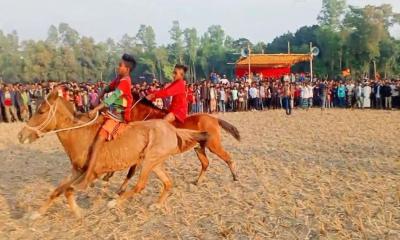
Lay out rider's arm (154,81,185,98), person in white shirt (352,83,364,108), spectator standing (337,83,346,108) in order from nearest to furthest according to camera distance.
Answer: rider's arm (154,81,185,98) < person in white shirt (352,83,364,108) < spectator standing (337,83,346,108)

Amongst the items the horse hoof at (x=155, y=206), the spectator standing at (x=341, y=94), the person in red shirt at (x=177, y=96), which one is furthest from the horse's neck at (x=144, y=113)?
the spectator standing at (x=341, y=94)

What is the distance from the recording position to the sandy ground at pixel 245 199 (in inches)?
242

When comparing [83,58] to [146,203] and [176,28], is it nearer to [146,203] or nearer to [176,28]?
[176,28]

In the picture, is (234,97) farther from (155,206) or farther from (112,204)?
(112,204)

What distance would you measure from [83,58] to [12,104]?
43.9 meters

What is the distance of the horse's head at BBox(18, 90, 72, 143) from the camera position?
6.84 m

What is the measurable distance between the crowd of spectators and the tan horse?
17.3 metres

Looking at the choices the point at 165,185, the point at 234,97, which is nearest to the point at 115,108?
the point at 165,185

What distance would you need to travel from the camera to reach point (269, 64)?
42906 millimetres

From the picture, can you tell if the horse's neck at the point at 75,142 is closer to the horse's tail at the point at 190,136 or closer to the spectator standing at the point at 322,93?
the horse's tail at the point at 190,136

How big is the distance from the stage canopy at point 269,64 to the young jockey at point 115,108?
35023 mm

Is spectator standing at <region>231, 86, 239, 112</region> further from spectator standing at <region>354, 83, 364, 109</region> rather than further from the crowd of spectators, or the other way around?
spectator standing at <region>354, 83, 364, 109</region>

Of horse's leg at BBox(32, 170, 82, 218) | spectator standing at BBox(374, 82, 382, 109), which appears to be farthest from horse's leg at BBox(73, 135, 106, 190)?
spectator standing at BBox(374, 82, 382, 109)

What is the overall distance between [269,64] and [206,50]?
26.6 m
